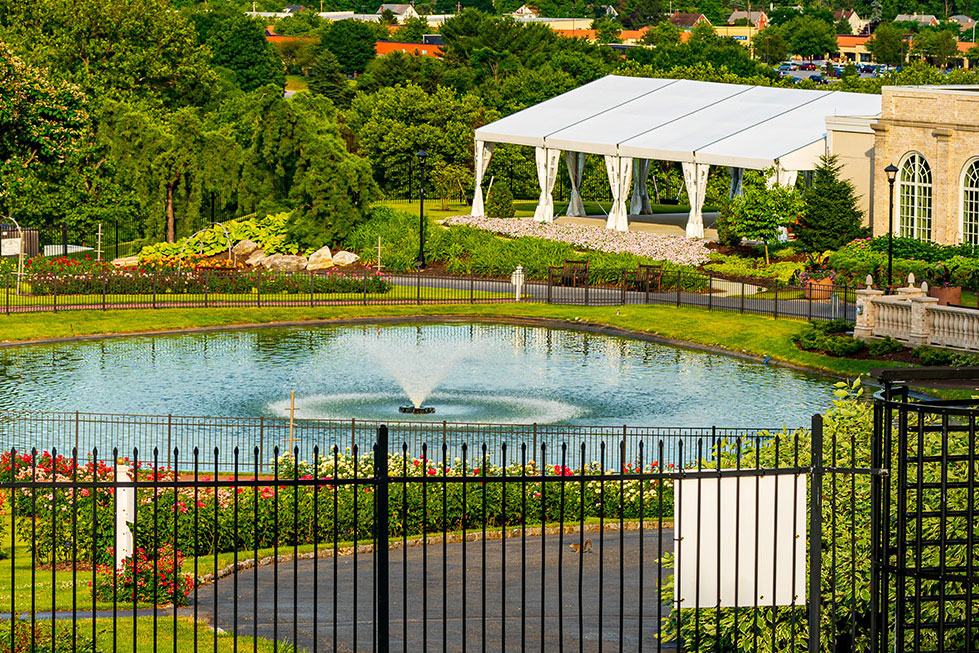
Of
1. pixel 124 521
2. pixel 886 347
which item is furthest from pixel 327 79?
pixel 124 521

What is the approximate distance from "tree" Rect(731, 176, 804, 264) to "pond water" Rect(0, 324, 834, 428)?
13734mm

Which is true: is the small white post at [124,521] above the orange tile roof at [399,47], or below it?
below

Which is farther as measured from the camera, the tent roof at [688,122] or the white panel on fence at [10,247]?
the tent roof at [688,122]

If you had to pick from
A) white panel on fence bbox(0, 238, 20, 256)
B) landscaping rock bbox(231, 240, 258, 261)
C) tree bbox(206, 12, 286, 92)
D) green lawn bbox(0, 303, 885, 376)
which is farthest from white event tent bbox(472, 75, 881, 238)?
tree bbox(206, 12, 286, 92)

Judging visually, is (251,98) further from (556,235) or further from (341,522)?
(341,522)

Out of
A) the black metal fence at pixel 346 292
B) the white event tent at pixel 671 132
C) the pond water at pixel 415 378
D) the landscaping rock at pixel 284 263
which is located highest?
the white event tent at pixel 671 132

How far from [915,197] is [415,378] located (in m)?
26.4

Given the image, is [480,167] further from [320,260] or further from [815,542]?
[815,542]

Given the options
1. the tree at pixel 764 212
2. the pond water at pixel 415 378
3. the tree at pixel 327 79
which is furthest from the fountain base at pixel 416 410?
the tree at pixel 327 79

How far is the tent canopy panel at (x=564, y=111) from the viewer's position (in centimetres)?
7381

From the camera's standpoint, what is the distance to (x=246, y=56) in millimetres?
135000

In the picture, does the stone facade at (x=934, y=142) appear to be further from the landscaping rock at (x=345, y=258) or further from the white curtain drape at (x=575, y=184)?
the landscaping rock at (x=345, y=258)

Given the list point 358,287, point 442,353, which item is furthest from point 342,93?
point 442,353

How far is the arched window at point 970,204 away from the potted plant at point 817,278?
4.83 meters
